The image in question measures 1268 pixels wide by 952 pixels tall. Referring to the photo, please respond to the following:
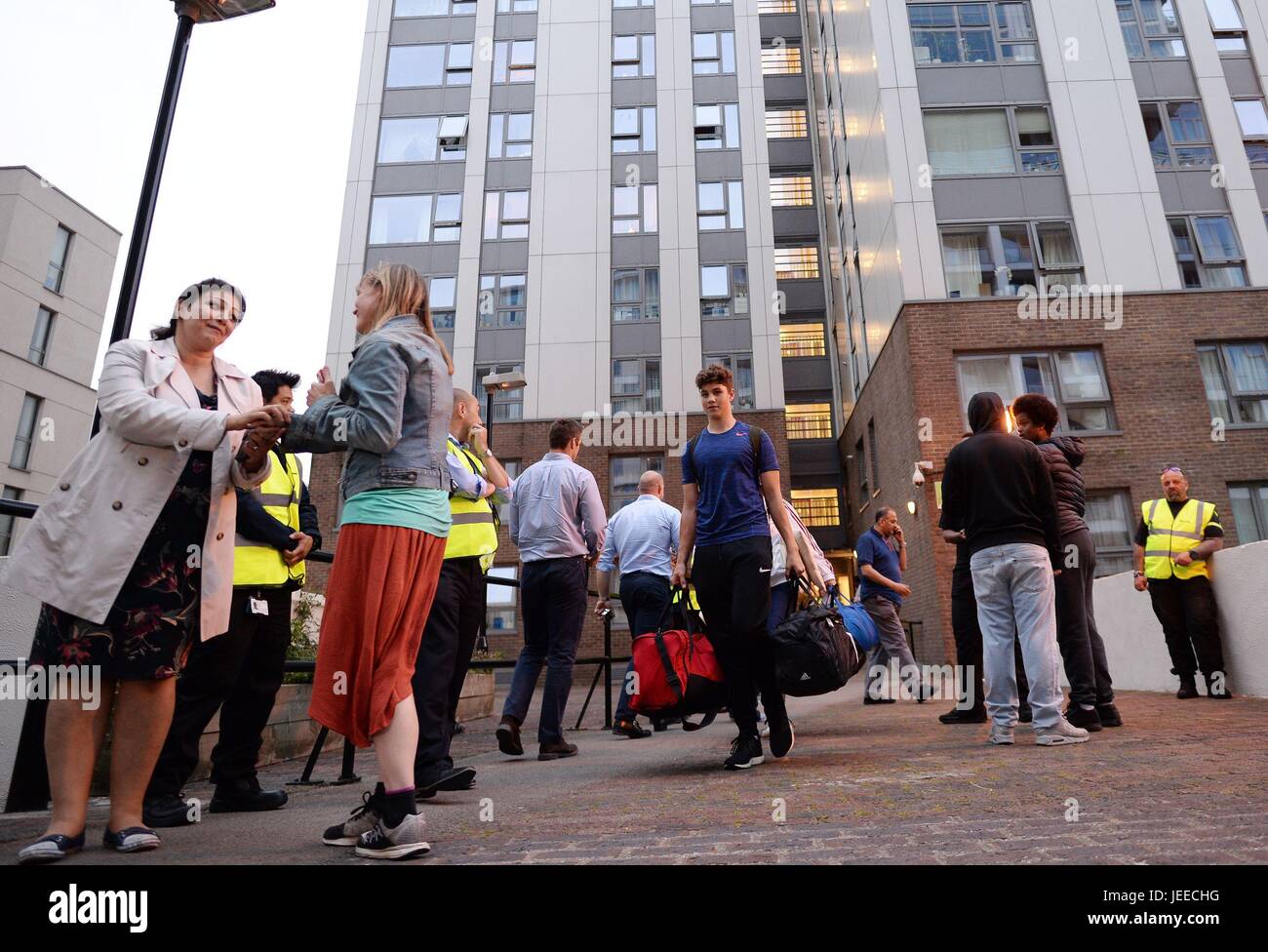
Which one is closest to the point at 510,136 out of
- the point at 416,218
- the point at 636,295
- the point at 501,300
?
the point at 416,218

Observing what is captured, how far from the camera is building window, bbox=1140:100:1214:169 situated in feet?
59.1

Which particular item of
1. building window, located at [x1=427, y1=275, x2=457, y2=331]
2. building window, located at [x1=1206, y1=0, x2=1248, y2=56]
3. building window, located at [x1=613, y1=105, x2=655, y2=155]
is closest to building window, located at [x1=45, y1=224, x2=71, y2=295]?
building window, located at [x1=427, y1=275, x2=457, y2=331]

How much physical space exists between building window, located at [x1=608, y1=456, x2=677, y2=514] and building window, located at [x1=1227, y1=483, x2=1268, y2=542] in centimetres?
1429

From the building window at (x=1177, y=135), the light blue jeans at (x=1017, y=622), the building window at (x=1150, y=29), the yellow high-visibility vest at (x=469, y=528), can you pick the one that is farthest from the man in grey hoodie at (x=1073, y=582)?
the building window at (x=1150, y=29)

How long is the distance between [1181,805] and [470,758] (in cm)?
423

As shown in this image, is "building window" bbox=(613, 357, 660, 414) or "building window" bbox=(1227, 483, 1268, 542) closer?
"building window" bbox=(1227, 483, 1268, 542)

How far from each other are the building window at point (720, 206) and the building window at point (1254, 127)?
531 inches

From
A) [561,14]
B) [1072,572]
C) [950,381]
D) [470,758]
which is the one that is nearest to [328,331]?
[561,14]

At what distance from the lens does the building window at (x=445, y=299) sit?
26453 millimetres

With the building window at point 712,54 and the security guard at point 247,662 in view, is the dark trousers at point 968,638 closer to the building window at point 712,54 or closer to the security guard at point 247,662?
the security guard at point 247,662

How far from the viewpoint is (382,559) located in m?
2.53

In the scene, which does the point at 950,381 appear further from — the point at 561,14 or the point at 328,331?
the point at 561,14

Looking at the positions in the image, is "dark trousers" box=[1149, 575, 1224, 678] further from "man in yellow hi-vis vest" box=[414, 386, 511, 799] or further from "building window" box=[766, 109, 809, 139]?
"building window" box=[766, 109, 809, 139]

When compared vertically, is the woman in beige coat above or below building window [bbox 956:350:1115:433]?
below
